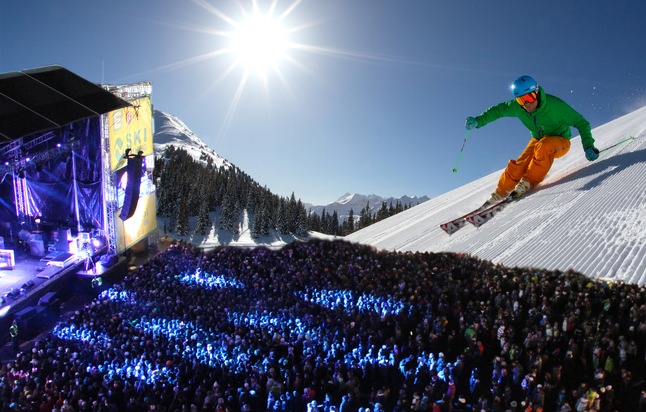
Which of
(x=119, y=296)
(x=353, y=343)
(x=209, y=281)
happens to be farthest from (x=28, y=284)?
(x=353, y=343)

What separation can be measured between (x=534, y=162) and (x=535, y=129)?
918 millimetres

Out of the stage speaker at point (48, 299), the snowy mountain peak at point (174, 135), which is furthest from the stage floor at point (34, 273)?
the snowy mountain peak at point (174, 135)

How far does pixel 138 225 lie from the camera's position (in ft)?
67.0

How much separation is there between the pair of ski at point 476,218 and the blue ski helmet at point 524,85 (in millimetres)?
2466

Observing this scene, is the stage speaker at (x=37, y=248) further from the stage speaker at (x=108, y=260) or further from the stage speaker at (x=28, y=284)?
the stage speaker at (x=28, y=284)

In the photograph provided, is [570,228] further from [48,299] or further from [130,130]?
[130,130]

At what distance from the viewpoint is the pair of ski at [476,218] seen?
29.9ft

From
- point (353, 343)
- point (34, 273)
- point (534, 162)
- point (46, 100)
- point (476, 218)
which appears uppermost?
point (46, 100)

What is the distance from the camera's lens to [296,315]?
9172 mm

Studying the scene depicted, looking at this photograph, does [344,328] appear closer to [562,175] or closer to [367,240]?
[367,240]

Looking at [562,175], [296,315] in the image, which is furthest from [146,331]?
[562,175]

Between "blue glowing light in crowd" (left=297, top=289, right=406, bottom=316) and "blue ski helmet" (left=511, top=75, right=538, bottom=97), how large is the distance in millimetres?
5223

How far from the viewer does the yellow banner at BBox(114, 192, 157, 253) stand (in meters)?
18.6

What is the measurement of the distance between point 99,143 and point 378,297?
14706 mm
